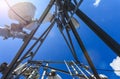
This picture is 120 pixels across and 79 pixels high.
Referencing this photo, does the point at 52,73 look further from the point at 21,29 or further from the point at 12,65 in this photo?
the point at 12,65

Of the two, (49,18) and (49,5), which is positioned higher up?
(49,18)

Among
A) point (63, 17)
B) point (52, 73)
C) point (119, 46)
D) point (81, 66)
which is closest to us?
point (119, 46)

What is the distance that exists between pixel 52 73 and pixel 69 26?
4744mm

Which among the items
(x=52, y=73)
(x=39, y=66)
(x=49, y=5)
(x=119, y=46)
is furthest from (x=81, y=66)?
(x=119, y=46)

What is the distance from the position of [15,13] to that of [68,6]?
78.1 inches

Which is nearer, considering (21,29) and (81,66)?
(21,29)

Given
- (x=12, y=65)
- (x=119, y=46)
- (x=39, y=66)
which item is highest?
(x=39, y=66)

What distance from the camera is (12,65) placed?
6.90 metres

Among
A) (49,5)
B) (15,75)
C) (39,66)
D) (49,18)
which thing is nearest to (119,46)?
(49,5)

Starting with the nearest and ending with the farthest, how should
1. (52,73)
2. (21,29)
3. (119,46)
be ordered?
1. (119,46)
2. (21,29)
3. (52,73)

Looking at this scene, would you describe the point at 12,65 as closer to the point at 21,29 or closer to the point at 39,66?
the point at 21,29

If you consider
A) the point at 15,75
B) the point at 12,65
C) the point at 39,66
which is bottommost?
the point at 12,65

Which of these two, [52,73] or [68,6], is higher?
[52,73]

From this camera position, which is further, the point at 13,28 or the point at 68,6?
the point at 13,28
